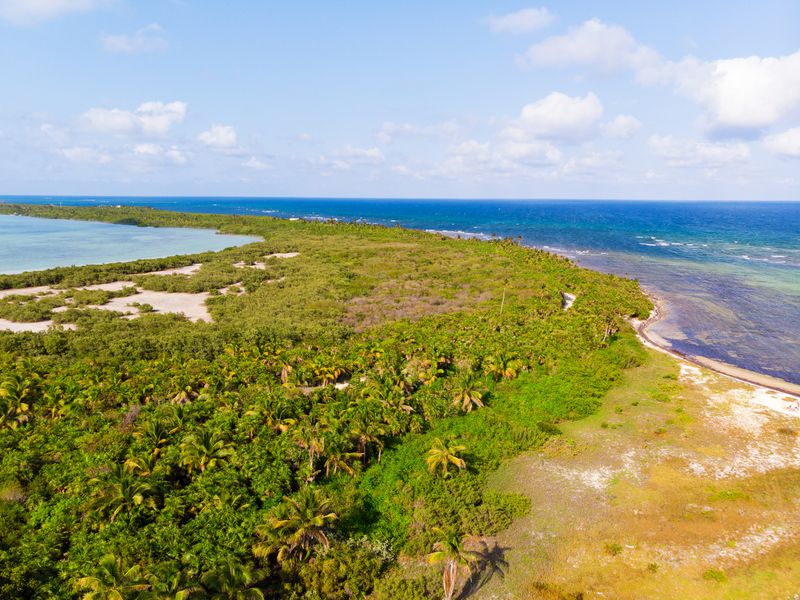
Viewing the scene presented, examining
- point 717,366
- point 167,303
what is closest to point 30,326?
point 167,303

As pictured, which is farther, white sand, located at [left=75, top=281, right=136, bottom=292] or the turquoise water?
the turquoise water

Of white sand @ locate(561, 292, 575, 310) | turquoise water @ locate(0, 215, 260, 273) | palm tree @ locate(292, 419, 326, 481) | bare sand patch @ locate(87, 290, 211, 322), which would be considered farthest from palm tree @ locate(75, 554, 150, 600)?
turquoise water @ locate(0, 215, 260, 273)

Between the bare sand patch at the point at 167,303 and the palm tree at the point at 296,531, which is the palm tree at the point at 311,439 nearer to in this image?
the palm tree at the point at 296,531

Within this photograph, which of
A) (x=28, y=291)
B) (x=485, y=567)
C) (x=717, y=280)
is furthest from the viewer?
(x=717, y=280)

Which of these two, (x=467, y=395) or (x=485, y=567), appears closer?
(x=485, y=567)

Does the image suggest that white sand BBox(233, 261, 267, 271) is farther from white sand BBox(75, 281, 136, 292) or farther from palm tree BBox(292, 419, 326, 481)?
palm tree BBox(292, 419, 326, 481)

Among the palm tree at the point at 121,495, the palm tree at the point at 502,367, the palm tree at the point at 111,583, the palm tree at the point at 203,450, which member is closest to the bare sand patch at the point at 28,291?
the palm tree at the point at 203,450

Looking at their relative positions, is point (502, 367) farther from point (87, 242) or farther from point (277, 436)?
point (87, 242)
